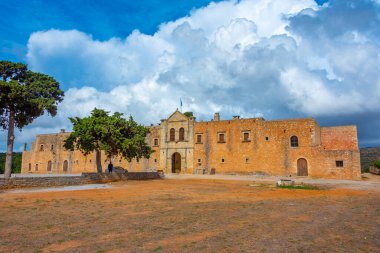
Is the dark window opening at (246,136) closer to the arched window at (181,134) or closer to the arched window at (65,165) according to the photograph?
the arched window at (181,134)

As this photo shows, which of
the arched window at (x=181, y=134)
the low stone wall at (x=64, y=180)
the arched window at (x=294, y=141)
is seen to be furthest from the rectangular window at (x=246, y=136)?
the low stone wall at (x=64, y=180)

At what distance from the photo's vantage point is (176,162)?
1582 inches

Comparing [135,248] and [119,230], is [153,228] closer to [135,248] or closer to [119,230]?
[119,230]

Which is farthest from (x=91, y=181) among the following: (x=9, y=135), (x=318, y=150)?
(x=318, y=150)

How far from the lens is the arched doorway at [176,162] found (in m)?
39.5

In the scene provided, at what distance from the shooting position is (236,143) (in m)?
35.2

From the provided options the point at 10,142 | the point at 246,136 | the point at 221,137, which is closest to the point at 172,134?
the point at 221,137

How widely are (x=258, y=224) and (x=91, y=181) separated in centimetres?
1669

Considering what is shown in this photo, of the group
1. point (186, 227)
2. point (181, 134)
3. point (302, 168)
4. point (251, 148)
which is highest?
point (181, 134)

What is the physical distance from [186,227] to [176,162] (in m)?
32.8

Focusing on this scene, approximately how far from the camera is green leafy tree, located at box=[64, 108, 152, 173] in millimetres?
22812

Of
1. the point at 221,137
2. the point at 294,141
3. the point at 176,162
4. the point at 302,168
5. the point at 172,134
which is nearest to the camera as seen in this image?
the point at 302,168

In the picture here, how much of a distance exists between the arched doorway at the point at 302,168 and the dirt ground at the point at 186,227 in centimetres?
2034

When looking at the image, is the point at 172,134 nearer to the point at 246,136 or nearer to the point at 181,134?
the point at 181,134
